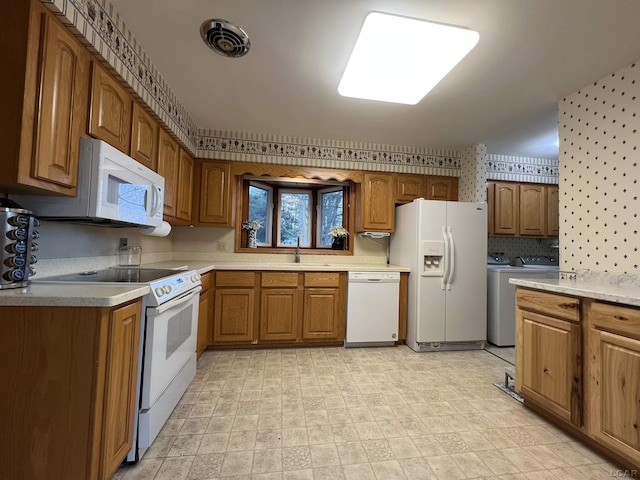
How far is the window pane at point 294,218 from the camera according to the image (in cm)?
368

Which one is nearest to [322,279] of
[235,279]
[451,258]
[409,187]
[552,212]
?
[235,279]

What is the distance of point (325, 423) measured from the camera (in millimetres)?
1737

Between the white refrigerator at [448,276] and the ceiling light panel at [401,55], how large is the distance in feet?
4.73

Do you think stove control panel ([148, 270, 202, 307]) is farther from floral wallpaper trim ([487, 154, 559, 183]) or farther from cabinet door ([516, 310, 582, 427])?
floral wallpaper trim ([487, 154, 559, 183])

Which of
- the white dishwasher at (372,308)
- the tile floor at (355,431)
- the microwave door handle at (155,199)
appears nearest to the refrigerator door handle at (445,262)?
the white dishwasher at (372,308)

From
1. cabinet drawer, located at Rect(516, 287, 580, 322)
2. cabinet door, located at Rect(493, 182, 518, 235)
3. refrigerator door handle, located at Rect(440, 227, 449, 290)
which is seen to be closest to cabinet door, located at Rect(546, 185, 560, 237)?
cabinet door, located at Rect(493, 182, 518, 235)

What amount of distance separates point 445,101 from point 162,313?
8.77 feet

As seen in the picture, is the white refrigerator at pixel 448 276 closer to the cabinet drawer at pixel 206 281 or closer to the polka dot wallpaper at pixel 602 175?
the polka dot wallpaper at pixel 602 175

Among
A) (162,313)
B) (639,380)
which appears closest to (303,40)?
(162,313)

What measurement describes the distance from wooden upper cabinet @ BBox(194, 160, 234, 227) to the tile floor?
4.97ft

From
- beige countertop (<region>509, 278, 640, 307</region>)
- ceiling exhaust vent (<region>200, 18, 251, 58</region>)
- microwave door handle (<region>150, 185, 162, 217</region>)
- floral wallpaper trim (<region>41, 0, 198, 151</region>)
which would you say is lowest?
beige countertop (<region>509, 278, 640, 307</region>)

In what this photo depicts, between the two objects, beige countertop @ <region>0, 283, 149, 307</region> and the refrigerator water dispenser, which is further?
the refrigerator water dispenser

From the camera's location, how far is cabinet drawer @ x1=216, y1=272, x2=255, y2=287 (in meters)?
2.88

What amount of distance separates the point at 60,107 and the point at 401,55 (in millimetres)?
1740
